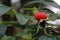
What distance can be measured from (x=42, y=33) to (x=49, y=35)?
0.02 meters

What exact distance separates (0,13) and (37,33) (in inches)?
5.3

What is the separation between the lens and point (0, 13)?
593mm

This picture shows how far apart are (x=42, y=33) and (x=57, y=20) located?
0.08 metres

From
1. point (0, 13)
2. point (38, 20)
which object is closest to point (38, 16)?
point (38, 20)

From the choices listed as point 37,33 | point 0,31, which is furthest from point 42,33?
point 0,31

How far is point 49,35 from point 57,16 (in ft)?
0.22

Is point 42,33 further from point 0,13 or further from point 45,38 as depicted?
point 0,13

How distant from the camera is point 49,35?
24.0 inches

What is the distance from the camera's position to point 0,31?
0.64 m

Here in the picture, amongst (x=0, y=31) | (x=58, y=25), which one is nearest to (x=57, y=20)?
(x=58, y=25)

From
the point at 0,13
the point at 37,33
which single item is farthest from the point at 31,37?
the point at 0,13

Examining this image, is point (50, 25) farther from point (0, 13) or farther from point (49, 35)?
point (0, 13)

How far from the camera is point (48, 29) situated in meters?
0.64

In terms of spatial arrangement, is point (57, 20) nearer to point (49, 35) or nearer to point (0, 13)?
point (49, 35)
